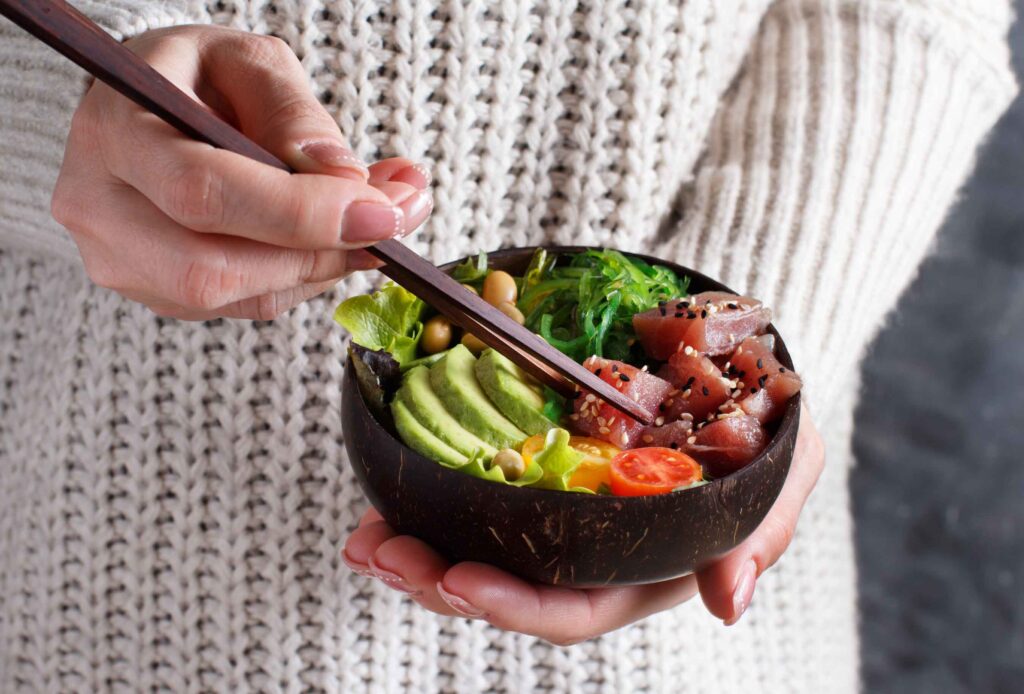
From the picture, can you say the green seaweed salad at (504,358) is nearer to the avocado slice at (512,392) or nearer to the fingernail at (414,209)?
the avocado slice at (512,392)

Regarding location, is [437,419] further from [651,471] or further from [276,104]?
[276,104]

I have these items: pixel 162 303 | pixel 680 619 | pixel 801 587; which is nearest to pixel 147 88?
pixel 162 303

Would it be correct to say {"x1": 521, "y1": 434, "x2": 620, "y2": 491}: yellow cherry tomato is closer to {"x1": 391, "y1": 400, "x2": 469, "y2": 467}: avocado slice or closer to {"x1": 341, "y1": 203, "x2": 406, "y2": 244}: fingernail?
{"x1": 391, "y1": 400, "x2": 469, "y2": 467}: avocado slice

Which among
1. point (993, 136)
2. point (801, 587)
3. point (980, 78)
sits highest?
point (980, 78)

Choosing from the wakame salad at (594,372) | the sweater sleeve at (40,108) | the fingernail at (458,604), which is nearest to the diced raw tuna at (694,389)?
the wakame salad at (594,372)

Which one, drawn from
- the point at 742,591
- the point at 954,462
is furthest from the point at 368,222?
the point at 954,462

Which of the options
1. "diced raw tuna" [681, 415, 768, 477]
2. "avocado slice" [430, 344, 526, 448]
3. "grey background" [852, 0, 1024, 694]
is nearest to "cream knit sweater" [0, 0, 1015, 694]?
"avocado slice" [430, 344, 526, 448]

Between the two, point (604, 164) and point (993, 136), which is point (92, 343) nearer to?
point (604, 164)
